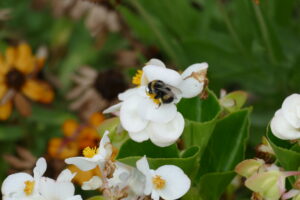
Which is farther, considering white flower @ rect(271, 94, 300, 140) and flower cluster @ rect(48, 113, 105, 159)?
flower cluster @ rect(48, 113, 105, 159)

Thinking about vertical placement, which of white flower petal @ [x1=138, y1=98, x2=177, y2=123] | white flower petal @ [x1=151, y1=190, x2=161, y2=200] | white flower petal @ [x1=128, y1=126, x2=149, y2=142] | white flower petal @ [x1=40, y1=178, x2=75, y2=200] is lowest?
white flower petal @ [x1=40, y1=178, x2=75, y2=200]

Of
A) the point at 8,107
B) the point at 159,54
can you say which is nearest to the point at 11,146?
the point at 8,107

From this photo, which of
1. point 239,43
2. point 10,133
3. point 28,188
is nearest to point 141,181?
point 28,188

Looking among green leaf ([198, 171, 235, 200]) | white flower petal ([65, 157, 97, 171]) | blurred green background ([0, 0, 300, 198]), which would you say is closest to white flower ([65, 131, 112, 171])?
white flower petal ([65, 157, 97, 171])

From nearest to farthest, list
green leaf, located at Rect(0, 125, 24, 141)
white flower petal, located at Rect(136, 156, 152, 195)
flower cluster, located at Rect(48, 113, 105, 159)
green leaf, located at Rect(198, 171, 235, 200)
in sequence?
1. white flower petal, located at Rect(136, 156, 152, 195)
2. green leaf, located at Rect(198, 171, 235, 200)
3. flower cluster, located at Rect(48, 113, 105, 159)
4. green leaf, located at Rect(0, 125, 24, 141)

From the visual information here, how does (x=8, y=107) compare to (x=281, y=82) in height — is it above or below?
below

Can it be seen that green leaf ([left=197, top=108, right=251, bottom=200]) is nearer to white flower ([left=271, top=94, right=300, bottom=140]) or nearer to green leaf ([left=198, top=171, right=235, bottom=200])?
green leaf ([left=198, top=171, right=235, bottom=200])

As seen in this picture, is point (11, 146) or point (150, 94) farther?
point (11, 146)

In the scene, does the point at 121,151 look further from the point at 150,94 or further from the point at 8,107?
the point at 8,107

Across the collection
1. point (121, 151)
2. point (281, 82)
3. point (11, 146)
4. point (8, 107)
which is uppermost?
point (121, 151)

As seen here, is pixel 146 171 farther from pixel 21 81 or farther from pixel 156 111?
pixel 21 81
